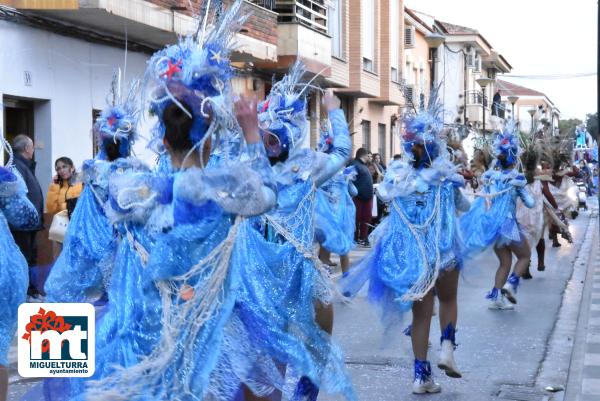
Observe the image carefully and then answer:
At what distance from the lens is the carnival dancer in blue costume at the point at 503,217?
1057 centimetres

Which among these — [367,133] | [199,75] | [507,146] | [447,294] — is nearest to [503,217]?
[507,146]

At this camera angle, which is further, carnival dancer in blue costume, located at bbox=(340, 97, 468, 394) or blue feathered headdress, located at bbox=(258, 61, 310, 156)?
carnival dancer in blue costume, located at bbox=(340, 97, 468, 394)

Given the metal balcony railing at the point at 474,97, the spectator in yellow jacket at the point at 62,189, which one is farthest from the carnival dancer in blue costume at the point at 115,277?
the metal balcony railing at the point at 474,97

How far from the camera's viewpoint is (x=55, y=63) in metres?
13.8

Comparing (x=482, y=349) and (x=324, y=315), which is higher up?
(x=324, y=315)

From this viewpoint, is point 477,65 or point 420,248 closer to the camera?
point 420,248

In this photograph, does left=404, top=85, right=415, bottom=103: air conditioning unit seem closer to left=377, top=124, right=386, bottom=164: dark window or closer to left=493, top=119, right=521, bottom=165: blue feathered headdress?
left=493, top=119, right=521, bottom=165: blue feathered headdress

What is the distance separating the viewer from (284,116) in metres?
6.12

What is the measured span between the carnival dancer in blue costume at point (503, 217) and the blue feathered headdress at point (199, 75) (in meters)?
6.67

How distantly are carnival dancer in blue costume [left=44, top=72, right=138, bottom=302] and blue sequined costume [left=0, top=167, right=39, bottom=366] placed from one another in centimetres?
31

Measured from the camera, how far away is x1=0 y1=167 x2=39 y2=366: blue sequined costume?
5.15 m

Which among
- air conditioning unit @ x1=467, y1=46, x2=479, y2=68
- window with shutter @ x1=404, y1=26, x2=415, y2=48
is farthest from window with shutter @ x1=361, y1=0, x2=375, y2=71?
air conditioning unit @ x1=467, y1=46, x2=479, y2=68

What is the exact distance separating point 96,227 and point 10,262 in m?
1.28

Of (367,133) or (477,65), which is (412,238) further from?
(477,65)
